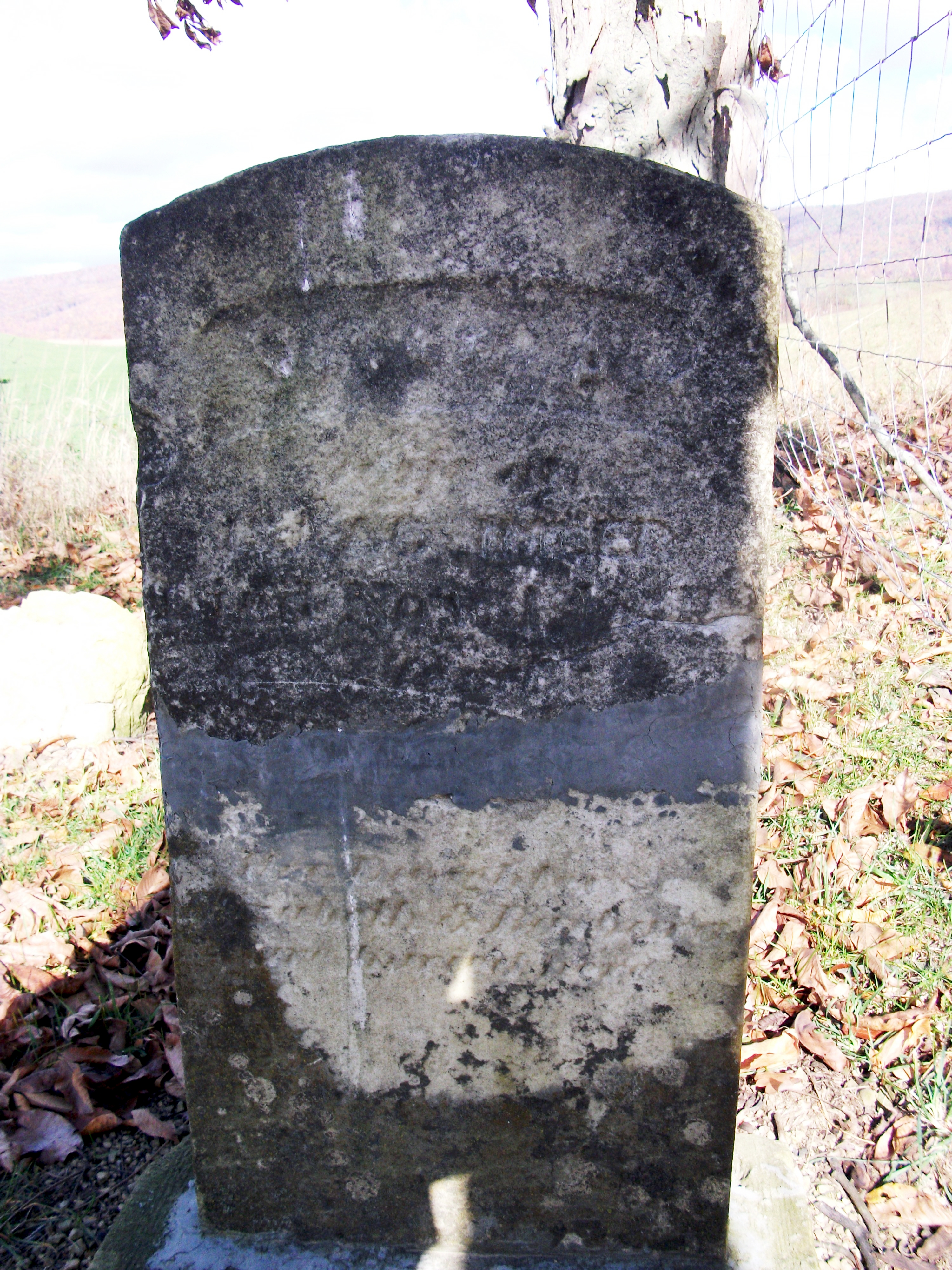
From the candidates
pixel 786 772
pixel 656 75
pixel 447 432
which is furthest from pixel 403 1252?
pixel 656 75

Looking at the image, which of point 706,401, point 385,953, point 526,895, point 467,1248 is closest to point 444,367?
point 706,401

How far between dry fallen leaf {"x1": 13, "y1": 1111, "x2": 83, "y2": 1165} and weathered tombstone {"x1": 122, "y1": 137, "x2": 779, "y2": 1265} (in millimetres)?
618

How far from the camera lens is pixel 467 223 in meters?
1.15

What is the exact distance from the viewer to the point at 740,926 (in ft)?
4.49

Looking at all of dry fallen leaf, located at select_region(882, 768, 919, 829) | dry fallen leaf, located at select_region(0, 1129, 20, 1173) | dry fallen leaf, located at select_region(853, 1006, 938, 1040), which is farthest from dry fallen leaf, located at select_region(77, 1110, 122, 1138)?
dry fallen leaf, located at select_region(882, 768, 919, 829)

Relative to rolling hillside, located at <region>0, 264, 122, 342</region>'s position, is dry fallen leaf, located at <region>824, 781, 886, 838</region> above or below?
below

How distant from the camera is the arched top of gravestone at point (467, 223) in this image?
112 centimetres

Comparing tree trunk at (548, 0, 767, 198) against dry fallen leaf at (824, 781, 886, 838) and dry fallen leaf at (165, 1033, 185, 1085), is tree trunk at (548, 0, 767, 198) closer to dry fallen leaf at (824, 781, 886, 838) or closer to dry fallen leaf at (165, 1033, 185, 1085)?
dry fallen leaf at (824, 781, 886, 838)

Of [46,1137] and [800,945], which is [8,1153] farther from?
[800,945]

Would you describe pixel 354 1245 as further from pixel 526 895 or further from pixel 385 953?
pixel 526 895

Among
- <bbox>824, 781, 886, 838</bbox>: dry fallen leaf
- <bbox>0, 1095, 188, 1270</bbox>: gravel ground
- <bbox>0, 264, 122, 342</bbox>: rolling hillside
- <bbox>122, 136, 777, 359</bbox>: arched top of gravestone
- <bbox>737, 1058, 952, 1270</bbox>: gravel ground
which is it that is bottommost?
<bbox>0, 1095, 188, 1270</bbox>: gravel ground

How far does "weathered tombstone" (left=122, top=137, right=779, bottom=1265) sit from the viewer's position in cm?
117

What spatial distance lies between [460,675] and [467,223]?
67cm

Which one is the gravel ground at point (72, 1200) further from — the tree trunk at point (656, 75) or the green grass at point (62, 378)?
the green grass at point (62, 378)
